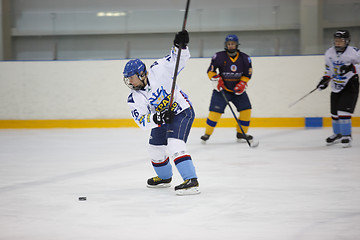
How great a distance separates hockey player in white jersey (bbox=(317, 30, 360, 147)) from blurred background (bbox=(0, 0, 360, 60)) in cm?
219

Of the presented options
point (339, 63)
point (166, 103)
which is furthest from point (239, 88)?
point (166, 103)

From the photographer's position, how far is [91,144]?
6090mm

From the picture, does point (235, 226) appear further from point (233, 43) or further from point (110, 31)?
point (110, 31)

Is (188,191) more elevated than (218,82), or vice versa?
(218,82)

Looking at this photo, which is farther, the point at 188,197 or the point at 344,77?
the point at 344,77

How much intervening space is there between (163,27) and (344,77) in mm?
3425

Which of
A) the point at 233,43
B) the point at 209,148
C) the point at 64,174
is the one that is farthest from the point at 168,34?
the point at 64,174

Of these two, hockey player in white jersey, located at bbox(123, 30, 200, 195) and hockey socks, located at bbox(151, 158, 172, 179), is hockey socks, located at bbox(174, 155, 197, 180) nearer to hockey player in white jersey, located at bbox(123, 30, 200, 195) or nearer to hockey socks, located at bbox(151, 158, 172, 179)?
hockey player in white jersey, located at bbox(123, 30, 200, 195)

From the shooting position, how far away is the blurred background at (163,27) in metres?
7.82

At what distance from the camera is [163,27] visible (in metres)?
8.20

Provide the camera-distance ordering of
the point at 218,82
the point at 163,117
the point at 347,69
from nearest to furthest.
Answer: the point at 163,117 < the point at 347,69 < the point at 218,82

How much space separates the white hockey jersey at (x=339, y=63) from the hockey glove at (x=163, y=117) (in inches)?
113

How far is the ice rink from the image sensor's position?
252cm

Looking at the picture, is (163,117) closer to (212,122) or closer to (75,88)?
(212,122)
